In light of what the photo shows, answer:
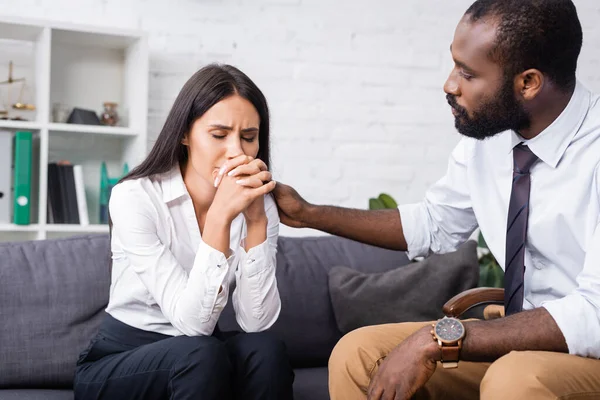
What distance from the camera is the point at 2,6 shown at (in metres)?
3.17

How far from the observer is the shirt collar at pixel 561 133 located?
1.76 m

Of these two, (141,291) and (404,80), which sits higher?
(404,80)

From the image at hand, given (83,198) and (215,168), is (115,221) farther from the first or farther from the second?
(83,198)

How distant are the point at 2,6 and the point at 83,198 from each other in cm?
83

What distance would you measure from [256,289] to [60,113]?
1625mm

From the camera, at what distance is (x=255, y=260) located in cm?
189

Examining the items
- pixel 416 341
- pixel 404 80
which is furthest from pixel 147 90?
pixel 416 341

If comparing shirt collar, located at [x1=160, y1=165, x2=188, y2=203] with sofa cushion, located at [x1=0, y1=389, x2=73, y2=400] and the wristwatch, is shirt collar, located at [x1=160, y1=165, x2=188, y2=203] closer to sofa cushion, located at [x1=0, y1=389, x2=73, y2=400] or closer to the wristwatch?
sofa cushion, located at [x1=0, y1=389, x2=73, y2=400]

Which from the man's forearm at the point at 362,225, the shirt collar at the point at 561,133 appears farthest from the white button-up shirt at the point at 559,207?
the man's forearm at the point at 362,225

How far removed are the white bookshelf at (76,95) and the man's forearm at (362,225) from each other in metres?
1.29

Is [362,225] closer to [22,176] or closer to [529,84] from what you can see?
[529,84]

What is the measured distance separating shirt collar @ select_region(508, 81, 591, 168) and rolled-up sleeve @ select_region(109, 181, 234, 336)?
743 mm

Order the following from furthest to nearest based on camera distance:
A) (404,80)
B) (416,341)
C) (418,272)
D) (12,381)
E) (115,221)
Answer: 1. (404,80)
2. (418,272)
3. (12,381)
4. (115,221)
5. (416,341)

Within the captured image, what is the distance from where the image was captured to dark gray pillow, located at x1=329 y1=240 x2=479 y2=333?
8.30 feet
